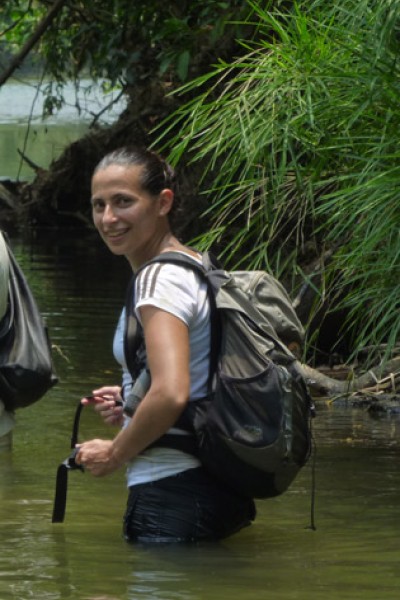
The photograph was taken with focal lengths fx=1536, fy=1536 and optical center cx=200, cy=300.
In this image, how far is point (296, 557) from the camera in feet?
17.5

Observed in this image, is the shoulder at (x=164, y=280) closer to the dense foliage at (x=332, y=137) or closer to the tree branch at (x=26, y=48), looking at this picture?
the dense foliage at (x=332, y=137)

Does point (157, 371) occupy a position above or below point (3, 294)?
above

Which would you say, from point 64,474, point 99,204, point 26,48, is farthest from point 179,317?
point 26,48

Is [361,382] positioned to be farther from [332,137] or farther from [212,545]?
[212,545]

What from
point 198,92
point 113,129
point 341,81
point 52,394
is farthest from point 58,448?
point 113,129

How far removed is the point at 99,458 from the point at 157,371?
368 millimetres

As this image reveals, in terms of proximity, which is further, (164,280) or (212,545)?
(212,545)

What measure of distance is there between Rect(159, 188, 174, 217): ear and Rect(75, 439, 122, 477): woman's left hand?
0.75 metres

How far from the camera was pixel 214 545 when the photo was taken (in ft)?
16.1

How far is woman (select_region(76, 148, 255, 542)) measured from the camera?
4391mm

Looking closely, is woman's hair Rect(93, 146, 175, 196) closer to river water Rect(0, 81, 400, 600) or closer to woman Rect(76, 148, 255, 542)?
woman Rect(76, 148, 255, 542)

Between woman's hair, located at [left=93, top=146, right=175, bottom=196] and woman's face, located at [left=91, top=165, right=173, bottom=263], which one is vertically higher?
woman's hair, located at [left=93, top=146, right=175, bottom=196]

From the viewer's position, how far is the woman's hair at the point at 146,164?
4746 millimetres

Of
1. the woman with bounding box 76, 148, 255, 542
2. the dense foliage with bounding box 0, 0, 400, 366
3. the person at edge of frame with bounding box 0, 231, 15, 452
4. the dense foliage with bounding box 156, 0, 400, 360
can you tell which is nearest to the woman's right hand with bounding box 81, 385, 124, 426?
the woman with bounding box 76, 148, 255, 542
